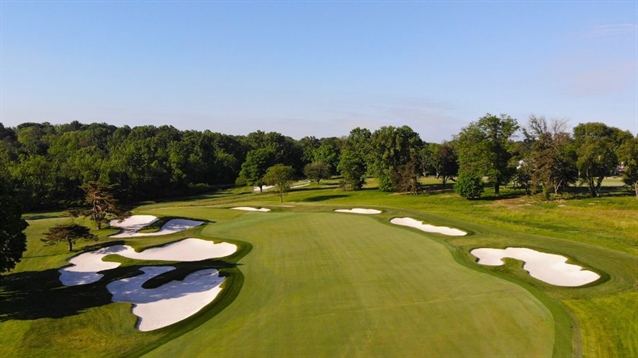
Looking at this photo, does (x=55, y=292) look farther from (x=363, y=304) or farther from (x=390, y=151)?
(x=390, y=151)

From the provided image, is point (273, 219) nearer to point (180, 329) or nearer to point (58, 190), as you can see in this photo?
point (180, 329)

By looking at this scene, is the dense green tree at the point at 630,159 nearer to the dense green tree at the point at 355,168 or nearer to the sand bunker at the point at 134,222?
the dense green tree at the point at 355,168

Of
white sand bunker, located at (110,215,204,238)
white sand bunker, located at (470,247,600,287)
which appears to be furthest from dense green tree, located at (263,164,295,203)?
white sand bunker, located at (470,247,600,287)

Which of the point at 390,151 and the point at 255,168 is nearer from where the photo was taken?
the point at 390,151

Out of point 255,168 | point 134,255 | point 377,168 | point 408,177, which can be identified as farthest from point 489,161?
point 134,255

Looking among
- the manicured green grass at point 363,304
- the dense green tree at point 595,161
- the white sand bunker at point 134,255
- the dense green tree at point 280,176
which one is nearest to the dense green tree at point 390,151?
the dense green tree at point 280,176

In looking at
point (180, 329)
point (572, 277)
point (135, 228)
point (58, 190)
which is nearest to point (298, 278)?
point (180, 329)
